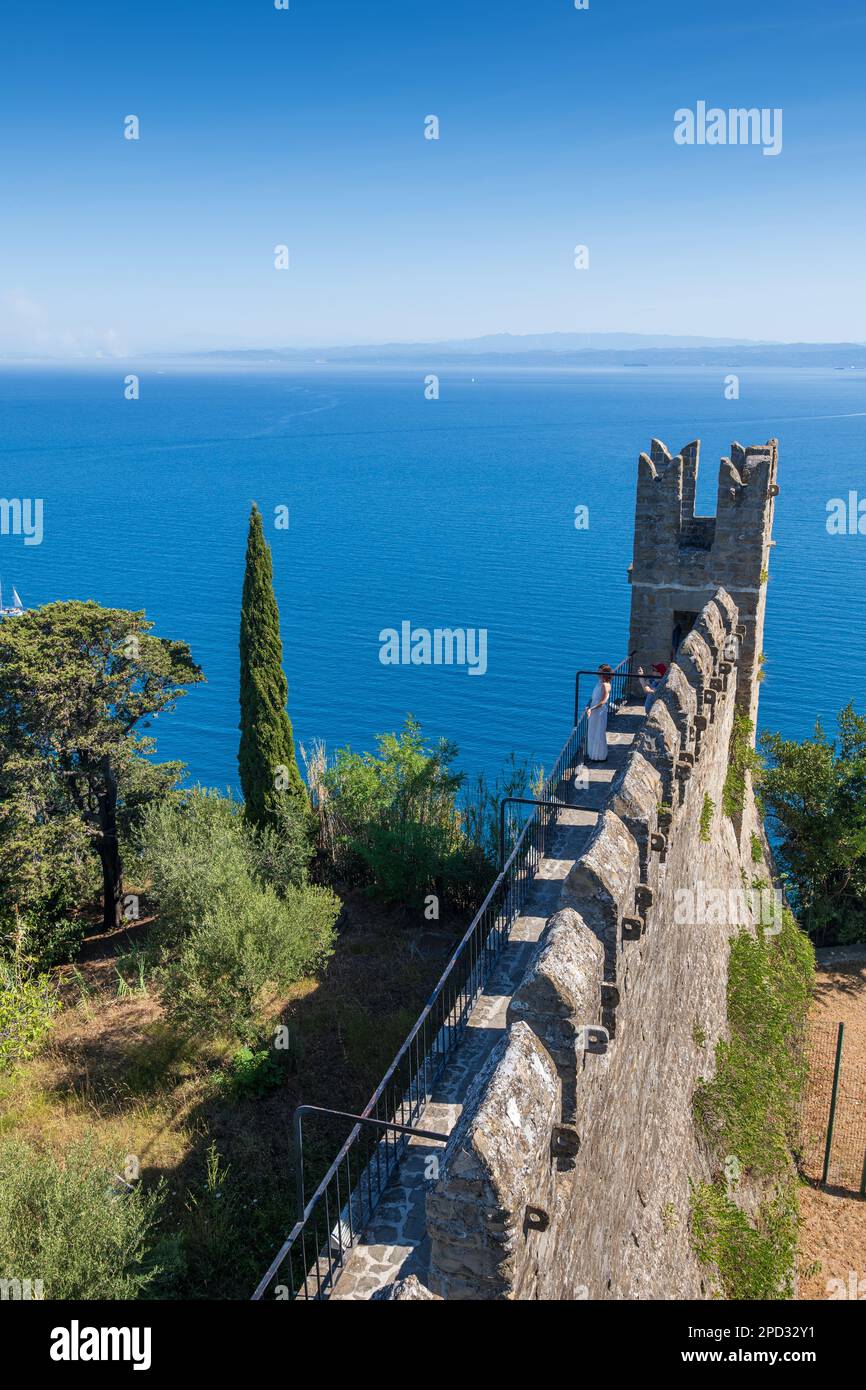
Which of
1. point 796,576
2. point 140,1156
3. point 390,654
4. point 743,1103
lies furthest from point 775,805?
point 796,576

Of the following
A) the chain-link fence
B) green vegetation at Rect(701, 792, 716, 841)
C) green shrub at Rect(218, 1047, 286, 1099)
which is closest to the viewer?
green vegetation at Rect(701, 792, 716, 841)

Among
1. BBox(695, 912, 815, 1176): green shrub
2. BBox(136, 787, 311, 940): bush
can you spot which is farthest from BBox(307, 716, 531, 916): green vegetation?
BBox(695, 912, 815, 1176): green shrub

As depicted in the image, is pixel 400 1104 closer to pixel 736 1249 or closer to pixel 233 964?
pixel 736 1249

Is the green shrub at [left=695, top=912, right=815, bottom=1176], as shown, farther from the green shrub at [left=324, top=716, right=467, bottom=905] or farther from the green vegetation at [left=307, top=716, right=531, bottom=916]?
the green shrub at [left=324, top=716, right=467, bottom=905]

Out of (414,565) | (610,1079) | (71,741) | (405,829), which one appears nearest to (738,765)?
(405,829)

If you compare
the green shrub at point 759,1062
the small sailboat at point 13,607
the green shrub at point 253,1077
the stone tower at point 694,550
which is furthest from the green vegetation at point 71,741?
the small sailboat at point 13,607

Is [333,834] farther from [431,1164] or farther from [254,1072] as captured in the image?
[431,1164]

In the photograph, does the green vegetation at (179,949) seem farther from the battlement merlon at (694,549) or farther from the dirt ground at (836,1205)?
the dirt ground at (836,1205)
